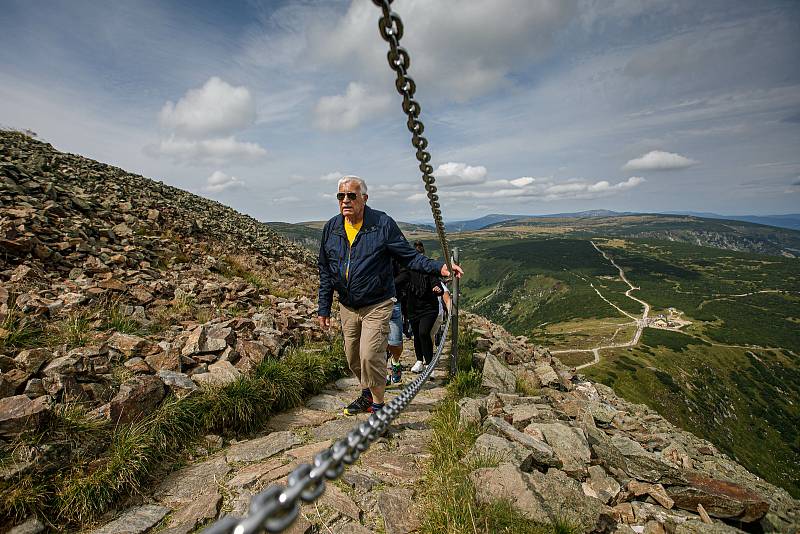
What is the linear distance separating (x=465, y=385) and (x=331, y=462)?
222 inches

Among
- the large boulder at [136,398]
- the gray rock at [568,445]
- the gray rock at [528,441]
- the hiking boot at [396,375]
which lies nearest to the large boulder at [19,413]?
the large boulder at [136,398]

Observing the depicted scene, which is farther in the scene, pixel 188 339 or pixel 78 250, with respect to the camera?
pixel 78 250

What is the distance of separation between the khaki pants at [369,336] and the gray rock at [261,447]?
1.25 meters

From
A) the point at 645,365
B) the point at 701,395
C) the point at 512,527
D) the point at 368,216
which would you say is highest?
the point at 368,216

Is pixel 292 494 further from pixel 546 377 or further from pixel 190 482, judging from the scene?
pixel 546 377

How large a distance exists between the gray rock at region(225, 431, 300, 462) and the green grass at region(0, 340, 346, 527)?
363 millimetres

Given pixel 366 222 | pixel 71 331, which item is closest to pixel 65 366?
pixel 71 331

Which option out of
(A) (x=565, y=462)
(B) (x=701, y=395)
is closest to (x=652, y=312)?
(B) (x=701, y=395)

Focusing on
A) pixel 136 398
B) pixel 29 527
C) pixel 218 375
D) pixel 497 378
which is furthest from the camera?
pixel 497 378

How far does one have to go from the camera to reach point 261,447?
4656 mm

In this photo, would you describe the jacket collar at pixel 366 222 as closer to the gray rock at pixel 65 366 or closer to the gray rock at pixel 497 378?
the gray rock at pixel 65 366

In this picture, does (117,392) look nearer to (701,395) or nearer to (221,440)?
(221,440)

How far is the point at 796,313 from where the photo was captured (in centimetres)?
16138

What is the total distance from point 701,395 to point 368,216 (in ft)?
443
